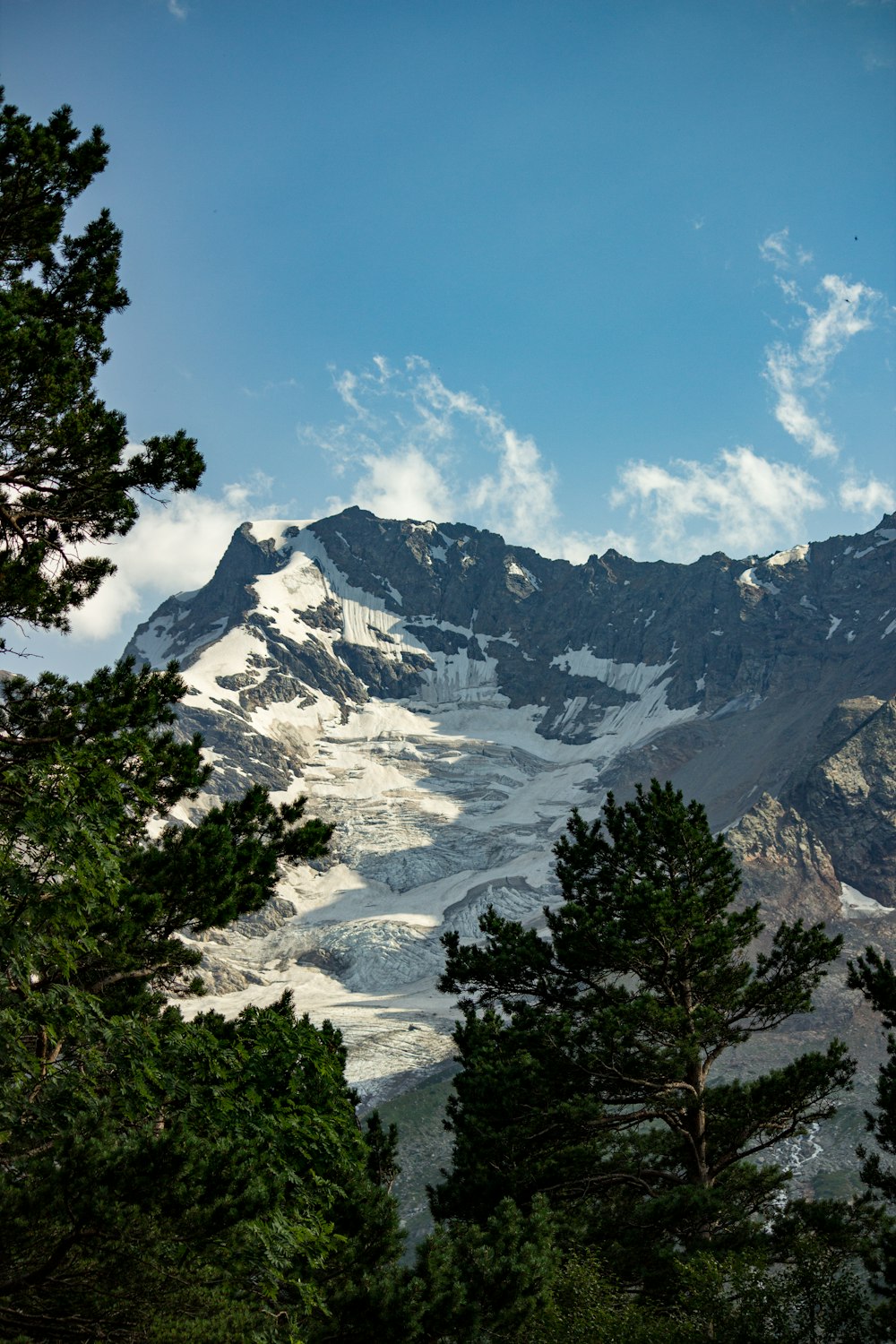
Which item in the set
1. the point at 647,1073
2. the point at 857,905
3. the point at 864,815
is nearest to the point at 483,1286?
the point at 647,1073

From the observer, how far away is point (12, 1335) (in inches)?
303

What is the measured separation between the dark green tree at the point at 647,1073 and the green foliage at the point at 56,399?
11130 millimetres

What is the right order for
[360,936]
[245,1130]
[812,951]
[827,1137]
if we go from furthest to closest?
1. [360,936]
2. [827,1137]
3. [812,951]
4. [245,1130]

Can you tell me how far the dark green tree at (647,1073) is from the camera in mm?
16312

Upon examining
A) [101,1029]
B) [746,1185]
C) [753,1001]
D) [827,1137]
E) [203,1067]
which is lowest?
[827,1137]

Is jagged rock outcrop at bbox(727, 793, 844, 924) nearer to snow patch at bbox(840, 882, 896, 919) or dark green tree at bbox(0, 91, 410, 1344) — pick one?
snow patch at bbox(840, 882, 896, 919)

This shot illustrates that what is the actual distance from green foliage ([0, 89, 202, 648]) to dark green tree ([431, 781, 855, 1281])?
36.5 feet

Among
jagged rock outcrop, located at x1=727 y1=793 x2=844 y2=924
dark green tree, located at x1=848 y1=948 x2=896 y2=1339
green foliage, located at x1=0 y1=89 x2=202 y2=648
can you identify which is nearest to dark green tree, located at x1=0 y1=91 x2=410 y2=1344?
green foliage, located at x1=0 y1=89 x2=202 y2=648

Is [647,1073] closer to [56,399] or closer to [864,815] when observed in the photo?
[56,399]

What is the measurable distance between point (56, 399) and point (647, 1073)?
1487 cm

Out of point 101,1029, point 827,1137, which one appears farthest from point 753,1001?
point 827,1137

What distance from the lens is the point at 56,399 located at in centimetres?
1080

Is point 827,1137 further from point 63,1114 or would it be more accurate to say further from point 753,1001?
point 63,1114

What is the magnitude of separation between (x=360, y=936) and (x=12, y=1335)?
608ft
